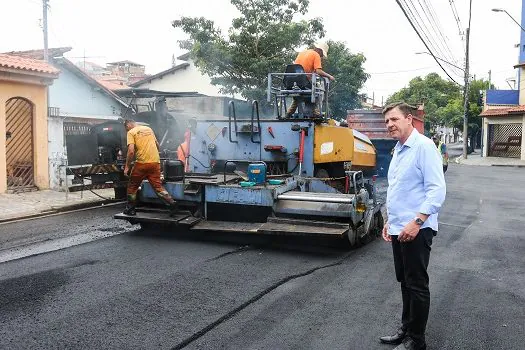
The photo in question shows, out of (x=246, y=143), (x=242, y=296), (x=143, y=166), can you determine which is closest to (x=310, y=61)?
(x=246, y=143)

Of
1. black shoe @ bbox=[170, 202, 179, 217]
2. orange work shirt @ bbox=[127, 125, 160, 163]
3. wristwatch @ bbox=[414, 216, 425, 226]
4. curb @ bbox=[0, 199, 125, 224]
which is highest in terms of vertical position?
orange work shirt @ bbox=[127, 125, 160, 163]

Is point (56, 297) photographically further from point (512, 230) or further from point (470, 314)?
point (512, 230)

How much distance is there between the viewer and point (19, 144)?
1262 centimetres

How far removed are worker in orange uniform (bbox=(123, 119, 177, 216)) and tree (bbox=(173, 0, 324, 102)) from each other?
11545 mm

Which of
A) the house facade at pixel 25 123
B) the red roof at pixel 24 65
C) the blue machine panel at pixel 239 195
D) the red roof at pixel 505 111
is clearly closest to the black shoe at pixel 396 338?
the blue machine panel at pixel 239 195

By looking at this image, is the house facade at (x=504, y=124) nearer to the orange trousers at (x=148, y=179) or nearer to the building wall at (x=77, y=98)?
the building wall at (x=77, y=98)

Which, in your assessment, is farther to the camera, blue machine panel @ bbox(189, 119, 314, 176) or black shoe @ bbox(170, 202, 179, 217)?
blue machine panel @ bbox(189, 119, 314, 176)

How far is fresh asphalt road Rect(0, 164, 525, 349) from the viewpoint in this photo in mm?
3826

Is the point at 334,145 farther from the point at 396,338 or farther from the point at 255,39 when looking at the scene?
the point at 255,39

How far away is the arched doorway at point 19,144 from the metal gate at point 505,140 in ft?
102

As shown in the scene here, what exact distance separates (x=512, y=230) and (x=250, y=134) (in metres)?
4.81

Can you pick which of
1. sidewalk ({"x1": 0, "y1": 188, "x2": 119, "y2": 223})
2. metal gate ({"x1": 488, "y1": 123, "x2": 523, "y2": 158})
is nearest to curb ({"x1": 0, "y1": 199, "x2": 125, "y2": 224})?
sidewalk ({"x1": 0, "y1": 188, "x2": 119, "y2": 223})

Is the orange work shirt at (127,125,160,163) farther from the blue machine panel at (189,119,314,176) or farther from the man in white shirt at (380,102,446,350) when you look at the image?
the man in white shirt at (380,102,446,350)

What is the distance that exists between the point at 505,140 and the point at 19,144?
3209cm
